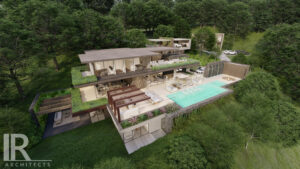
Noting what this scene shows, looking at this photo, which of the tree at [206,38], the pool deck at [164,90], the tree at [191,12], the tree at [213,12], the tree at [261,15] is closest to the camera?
the pool deck at [164,90]

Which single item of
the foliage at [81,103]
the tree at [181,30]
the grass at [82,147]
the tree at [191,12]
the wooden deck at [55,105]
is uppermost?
the tree at [191,12]

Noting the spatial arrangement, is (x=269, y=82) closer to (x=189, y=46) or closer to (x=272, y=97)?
(x=272, y=97)

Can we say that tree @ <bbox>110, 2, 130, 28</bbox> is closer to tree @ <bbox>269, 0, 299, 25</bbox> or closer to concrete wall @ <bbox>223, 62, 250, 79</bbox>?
concrete wall @ <bbox>223, 62, 250, 79</bbox>

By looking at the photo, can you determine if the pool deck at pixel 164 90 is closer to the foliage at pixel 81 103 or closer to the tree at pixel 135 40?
the foliage at pixel 81 103

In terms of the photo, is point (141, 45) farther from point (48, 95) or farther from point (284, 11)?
point (284, 11)

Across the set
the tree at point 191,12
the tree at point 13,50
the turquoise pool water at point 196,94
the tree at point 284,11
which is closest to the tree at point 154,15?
the tree at point 191,12

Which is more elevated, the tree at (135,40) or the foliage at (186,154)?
the tree at (135,40)

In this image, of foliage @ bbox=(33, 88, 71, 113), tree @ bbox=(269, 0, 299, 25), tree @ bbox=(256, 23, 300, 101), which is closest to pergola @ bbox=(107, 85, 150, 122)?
foliage @ bbox=(33, 88, 71, 113)

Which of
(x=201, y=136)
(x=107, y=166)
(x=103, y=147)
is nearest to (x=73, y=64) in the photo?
(x=103, y=147)
